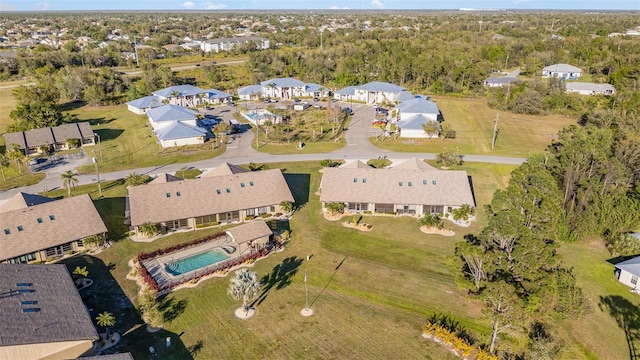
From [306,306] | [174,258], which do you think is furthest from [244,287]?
[174,258]

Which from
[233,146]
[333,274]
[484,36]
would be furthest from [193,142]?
[484,36]

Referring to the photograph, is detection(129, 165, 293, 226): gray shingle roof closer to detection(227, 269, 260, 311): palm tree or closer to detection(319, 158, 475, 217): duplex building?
detection(319, 158, 475, 217): duplex building

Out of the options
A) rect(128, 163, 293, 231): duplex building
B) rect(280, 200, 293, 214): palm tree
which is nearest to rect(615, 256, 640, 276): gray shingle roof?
rect(280, 200, 293, 214): palm tree

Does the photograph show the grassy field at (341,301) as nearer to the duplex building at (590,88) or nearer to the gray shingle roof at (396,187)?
the gray shingle roof at (396,187)

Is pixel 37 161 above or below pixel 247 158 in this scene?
above

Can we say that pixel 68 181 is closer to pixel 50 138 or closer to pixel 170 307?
pixel 50 138
